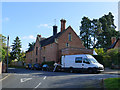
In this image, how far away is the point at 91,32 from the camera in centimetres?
5600

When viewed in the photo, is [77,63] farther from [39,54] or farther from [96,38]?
[96,38]

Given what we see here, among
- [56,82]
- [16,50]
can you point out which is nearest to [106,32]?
[16,50]

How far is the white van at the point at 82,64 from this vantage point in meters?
24.2

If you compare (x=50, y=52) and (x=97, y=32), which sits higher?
(x=97, y=32)

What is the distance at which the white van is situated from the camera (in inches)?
952

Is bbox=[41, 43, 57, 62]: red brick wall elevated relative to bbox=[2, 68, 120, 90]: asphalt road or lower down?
elevated

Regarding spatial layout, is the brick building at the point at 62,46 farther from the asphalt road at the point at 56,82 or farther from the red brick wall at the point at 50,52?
the asphalt road at the point at 56,82

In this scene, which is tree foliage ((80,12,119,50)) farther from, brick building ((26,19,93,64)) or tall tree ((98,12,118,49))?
brick building ((26,19,93,64))

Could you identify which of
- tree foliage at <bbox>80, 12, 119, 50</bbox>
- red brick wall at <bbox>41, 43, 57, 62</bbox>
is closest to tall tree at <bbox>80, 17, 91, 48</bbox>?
tree foliage at <bbox>80, 12, 119, 50</bbox>

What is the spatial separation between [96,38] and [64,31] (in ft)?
52.3

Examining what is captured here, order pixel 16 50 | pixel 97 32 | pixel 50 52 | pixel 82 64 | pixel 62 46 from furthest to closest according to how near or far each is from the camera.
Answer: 1. pixel 16 50
2. pixel 97 32
3. pixel 50 52
4. pixel 62 46
5. pixel 82 64

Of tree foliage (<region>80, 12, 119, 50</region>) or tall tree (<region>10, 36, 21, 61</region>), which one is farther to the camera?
tall tree (<region>10, 36, 21, 61</region>)

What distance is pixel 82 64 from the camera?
25625 millimetres

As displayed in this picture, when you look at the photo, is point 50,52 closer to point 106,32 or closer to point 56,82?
point 106,32
